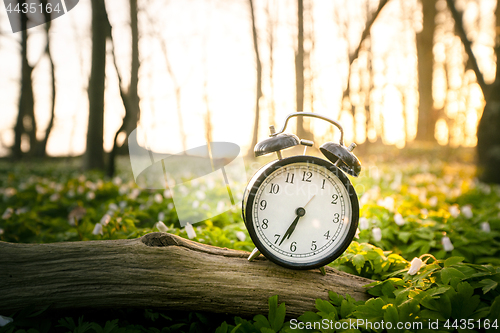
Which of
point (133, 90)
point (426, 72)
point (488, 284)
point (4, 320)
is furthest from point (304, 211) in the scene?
point (426, 72)

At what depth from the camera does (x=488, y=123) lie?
6.31 m

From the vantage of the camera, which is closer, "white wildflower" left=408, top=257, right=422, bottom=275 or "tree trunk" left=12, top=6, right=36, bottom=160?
"white wildflower" left=408, top=257, right=422, bottom=275

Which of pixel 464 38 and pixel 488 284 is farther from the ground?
pixel 464 38

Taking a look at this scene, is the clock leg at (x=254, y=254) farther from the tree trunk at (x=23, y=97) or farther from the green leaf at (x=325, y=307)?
the tree trunk at (x=23, y=97)

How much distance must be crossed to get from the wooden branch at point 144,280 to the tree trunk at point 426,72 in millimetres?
16479

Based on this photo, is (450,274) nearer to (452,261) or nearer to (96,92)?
(452,261)

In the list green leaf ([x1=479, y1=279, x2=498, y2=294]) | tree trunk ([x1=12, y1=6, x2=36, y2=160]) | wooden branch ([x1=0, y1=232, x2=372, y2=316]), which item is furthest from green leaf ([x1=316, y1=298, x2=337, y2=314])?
tree trunk ([x1=12, y1=6, x2=36, y2=160])

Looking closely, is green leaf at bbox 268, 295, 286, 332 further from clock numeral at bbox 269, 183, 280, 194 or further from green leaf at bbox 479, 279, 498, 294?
green leaf at bbox 479, 279, 498, 294

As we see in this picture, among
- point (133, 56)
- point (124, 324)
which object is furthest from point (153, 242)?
point (133, 56)

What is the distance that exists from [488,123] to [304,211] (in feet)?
22.2

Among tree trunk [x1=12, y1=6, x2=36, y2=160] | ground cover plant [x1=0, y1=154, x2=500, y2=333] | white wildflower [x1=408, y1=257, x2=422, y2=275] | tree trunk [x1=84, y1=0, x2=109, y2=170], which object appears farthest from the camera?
tree trunk [x1=12, y1=6, x2=36, y2=160]

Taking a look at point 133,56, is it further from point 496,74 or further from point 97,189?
point 496,74

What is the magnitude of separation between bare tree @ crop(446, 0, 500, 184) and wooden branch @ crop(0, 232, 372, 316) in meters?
6.59

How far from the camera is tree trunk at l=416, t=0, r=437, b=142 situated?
14643 millimetres
